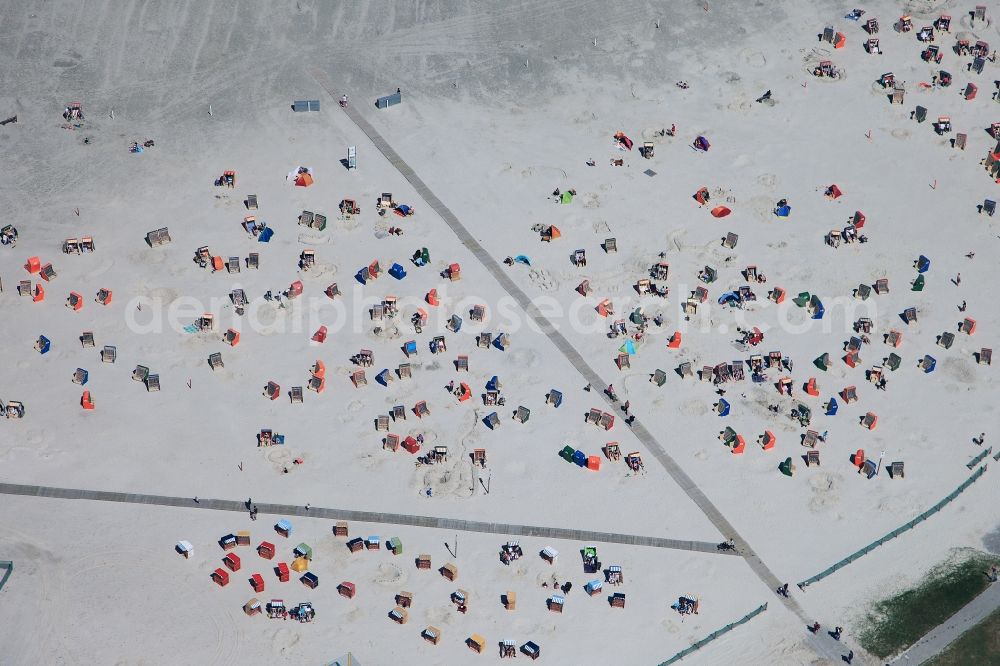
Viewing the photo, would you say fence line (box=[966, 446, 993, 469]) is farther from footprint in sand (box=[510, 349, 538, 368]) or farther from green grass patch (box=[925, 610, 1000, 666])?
footprint in sand (box=[510, 349, 538, 368])

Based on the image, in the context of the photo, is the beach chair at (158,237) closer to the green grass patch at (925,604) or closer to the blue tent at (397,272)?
the blue tent at (397,272)

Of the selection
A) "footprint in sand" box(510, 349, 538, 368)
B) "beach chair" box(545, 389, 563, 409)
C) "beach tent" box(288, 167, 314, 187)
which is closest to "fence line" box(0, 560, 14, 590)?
"footprint in sand" box(510, 349, 538, 368)

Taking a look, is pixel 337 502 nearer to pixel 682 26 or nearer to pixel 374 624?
pixel 374 624

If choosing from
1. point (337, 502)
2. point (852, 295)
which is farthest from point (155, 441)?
point (852, 295)

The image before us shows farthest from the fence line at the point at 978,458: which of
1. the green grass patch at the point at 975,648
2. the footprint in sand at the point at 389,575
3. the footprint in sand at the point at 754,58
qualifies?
the footprint in sand at the point at 754,58

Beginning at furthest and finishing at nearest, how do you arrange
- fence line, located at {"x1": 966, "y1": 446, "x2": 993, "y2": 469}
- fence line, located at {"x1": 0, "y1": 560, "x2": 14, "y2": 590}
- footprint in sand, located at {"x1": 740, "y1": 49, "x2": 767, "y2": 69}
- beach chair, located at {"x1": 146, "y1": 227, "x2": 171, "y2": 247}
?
footprint in sand, located at {"x1": 740, "y1": 49, "x2": 767, "y2": 69} → beach chair, located at {"x1": 146, "y1": 227, "x2": 171, "y2": 247} → fence line, located at {"x1": 966, "y1": 446, "x2": 993, "y2": 469} → fence line, located at {"x1": 0, "y1": 560, "x2": 14, "y2": 590}

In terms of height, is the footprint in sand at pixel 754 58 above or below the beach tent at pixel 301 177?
above
